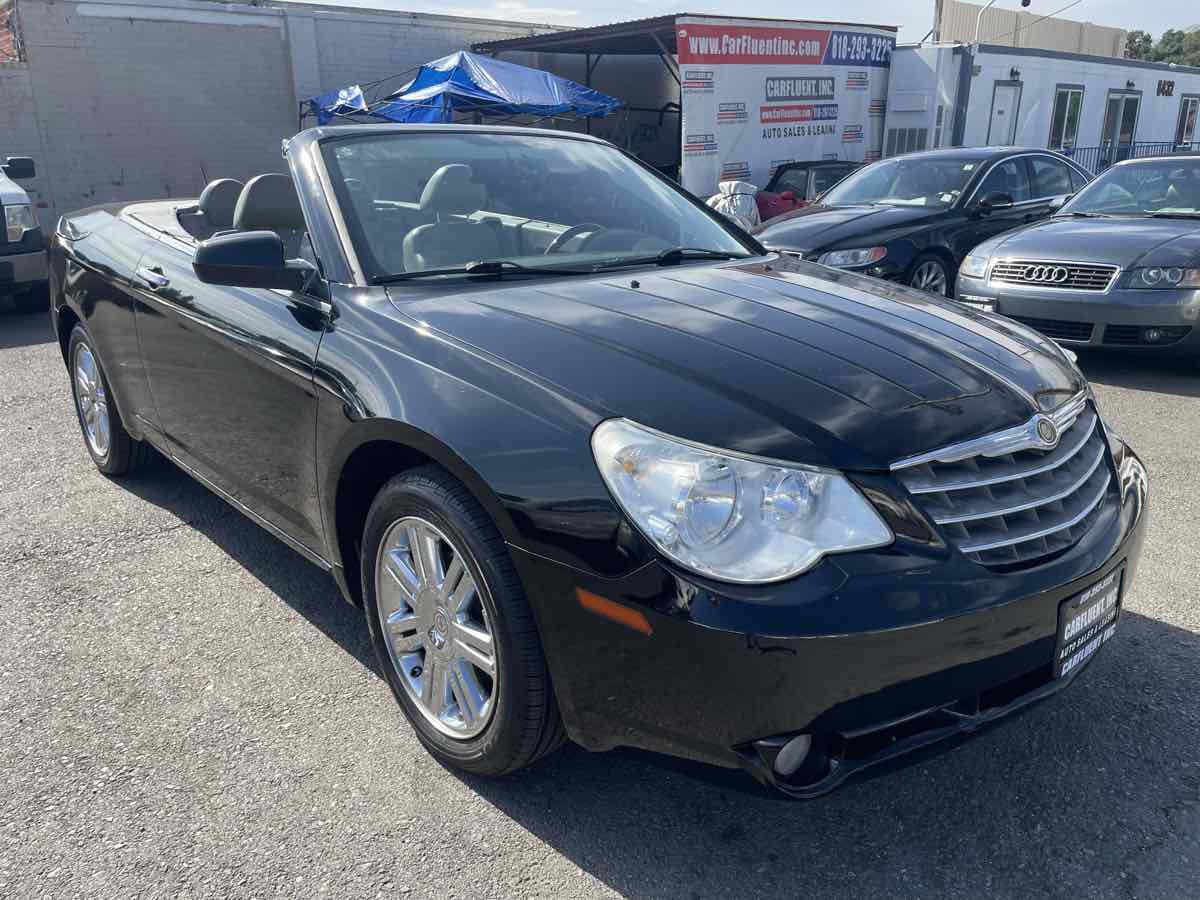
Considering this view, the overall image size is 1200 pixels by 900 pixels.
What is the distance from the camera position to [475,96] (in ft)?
49.5

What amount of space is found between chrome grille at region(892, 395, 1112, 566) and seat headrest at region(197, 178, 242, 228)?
3371 mm

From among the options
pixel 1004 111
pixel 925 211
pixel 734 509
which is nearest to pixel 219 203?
pixel 734 509

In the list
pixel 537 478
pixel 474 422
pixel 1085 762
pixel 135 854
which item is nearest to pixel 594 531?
pixel 537 478

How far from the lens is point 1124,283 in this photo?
6086mm

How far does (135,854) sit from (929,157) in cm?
835

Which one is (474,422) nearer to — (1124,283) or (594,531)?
(594,531)

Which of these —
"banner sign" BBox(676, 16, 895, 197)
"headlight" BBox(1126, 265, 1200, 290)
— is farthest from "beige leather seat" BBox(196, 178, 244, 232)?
"banner sign" BBox(676, 16, 895, 197)

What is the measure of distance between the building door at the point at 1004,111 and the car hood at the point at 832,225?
1286cm

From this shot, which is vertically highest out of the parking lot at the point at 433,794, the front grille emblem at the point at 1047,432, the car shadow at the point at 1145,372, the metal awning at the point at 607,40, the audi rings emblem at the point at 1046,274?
the metal awning at the point at 607,40

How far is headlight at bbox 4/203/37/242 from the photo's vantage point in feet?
29.3

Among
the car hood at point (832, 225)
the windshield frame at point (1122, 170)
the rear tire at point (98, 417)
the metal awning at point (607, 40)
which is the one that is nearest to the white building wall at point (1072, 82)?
the metal awning at point (607, 40)

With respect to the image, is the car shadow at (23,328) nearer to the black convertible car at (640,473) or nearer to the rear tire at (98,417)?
the rear tire at (98,417)

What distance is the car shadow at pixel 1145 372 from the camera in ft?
20.3

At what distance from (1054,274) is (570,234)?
433 cm
